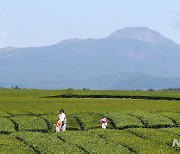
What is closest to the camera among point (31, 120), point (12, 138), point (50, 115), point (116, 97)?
point (12, 138)

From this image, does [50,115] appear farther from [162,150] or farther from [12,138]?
[162,150]

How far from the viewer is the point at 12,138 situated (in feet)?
113

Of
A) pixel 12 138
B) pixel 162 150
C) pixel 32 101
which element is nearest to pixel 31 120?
pixel 12 138

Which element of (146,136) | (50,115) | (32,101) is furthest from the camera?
(32,101)

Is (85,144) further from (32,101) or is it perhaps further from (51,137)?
(32,101)

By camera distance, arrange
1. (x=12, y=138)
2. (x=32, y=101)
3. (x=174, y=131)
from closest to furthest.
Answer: (x=12, y=138) < (x=174, y=131) < (x=32, y=101)

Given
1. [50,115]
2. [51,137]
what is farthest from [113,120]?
[51,137]

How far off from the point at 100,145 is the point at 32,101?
136ft

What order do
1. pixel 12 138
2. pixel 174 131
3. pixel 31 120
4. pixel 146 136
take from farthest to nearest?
pixel 31 120 → pixel 174 131 → pixel 146 136 → pixel 12 138

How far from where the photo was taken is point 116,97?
90.7 meters

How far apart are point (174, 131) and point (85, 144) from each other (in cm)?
1125

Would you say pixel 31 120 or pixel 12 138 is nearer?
pixel 12 138

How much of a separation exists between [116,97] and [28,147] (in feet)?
197

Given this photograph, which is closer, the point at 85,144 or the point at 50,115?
the point at 85,144
